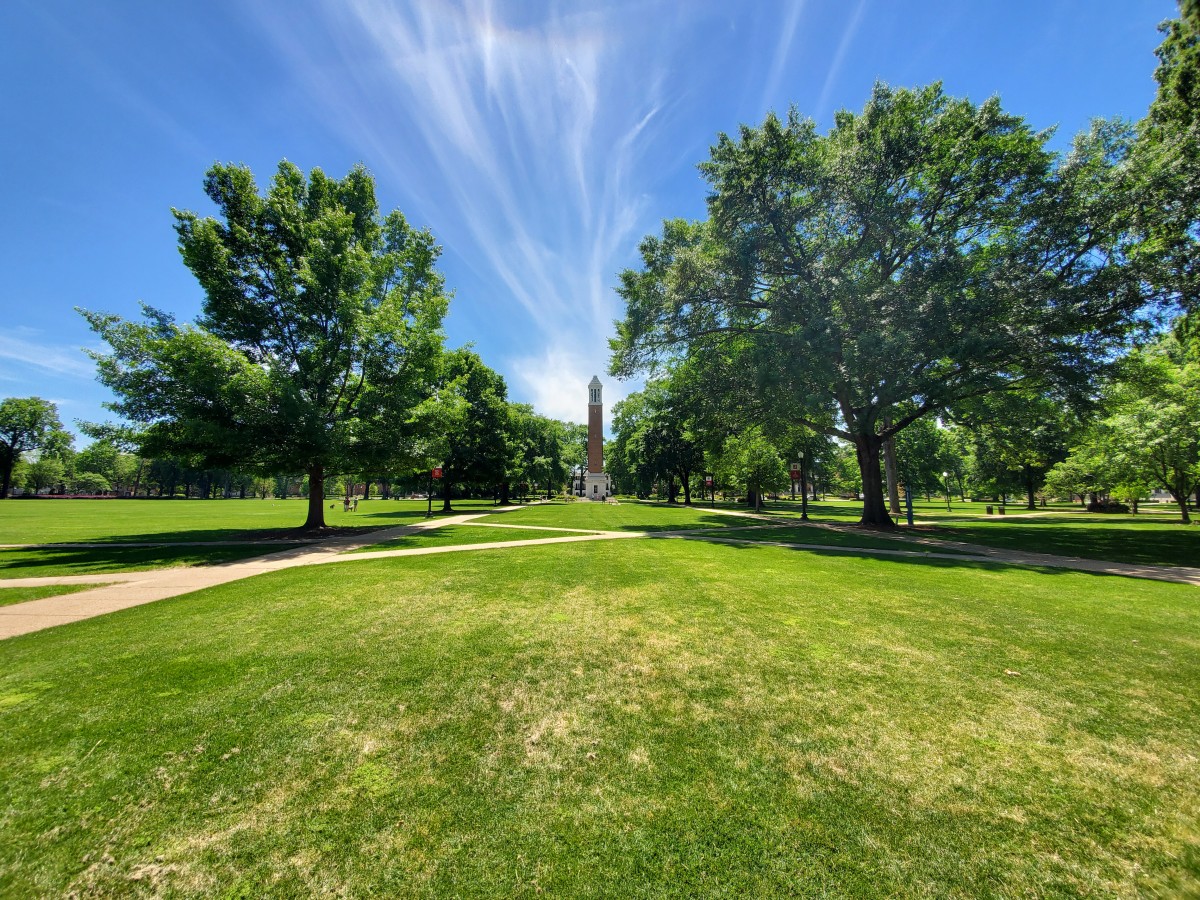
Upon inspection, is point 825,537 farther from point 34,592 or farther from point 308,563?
point 34,592

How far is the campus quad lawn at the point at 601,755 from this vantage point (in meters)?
2.27

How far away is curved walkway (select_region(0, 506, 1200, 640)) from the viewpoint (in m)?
6.84

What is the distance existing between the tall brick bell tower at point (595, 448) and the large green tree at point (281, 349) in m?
59.2

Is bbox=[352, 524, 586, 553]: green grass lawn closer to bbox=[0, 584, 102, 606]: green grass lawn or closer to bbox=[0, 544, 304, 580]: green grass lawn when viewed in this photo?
bbox=[0, 544, 304, 580]: green grass lawn

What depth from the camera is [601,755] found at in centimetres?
322

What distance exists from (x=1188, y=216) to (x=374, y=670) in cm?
2440

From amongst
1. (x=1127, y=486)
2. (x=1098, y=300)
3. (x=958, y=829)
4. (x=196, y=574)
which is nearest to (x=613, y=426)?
(x=1127, y=486)

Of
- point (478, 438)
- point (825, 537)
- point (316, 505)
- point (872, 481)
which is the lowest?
point (825, 537)

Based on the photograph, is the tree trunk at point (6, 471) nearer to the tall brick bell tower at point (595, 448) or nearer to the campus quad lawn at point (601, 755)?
the tall brick bell tower at point (595, 448)

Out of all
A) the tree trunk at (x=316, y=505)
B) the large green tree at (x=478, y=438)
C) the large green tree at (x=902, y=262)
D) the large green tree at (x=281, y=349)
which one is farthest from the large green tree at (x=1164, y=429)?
the large green tree at (x=478, y=438)

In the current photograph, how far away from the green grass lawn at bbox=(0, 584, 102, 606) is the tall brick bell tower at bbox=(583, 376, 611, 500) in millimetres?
68242

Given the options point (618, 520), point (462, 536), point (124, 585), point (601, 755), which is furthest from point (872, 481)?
point (124, 585)

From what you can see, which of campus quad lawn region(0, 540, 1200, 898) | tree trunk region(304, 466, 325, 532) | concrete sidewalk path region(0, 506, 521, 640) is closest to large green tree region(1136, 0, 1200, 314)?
campus quad lawn region(0, 540, 1200, 898)

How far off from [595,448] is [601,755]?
76.8 m
